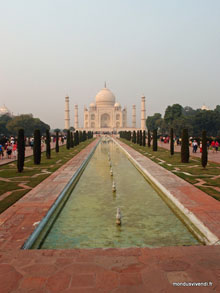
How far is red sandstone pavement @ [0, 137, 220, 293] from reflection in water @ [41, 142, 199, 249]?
0.54m

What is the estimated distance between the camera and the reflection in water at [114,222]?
150 inches

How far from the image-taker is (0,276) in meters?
2.60

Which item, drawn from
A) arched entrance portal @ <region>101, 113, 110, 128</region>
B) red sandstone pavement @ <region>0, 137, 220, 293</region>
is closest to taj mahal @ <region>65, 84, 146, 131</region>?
arched entrance portal @ <region>101, 113, 110, 128</region>

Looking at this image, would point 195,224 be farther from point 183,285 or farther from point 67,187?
point 67,187

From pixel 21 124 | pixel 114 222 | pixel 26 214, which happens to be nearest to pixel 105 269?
pixel 114 222

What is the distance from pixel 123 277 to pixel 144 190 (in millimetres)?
4448

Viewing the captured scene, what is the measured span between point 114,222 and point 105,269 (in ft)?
6.13

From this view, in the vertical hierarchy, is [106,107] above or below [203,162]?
above

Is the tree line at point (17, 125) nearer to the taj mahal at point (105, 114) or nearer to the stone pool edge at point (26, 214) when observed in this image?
the taj mahal at point (105, 114)

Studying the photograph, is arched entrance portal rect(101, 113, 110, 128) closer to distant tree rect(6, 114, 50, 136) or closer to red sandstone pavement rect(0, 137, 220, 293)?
distant tree rect(6, 114, 50, 136)

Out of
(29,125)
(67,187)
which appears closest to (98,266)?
(67,187)

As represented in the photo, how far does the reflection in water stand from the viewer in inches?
150

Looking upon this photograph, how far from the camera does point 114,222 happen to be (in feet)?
15.0

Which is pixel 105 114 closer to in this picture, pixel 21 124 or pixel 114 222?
pixel 21 124
